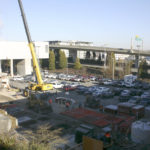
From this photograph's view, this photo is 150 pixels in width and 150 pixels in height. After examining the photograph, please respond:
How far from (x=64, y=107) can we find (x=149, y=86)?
1280 centimetres

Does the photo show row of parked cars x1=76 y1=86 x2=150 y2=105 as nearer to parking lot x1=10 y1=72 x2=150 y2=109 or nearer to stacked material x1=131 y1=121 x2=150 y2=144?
parking lot x1=10 y1=72 x2=150 y2=109

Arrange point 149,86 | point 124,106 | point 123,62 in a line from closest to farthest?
point 124,106, point 149,86, point 123,62

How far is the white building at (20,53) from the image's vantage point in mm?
35656

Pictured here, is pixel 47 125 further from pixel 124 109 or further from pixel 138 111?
pixel 138 111

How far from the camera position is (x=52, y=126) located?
35.9 feet

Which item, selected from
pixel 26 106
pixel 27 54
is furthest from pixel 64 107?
pixel 27 54

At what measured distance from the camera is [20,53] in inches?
1486

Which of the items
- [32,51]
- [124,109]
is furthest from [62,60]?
[124,109]

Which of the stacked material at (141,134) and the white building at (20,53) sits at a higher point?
the white building at (20,53)

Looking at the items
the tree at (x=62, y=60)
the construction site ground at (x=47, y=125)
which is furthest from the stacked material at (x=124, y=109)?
the tree at (x=62, y=60)

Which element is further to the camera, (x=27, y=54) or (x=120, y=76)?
(x=27, y=54)

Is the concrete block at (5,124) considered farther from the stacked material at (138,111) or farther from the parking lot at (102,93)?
the stacked material at (138,111)

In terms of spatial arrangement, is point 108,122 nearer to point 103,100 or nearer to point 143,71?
point 103,100

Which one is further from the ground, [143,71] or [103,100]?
[143,71]
